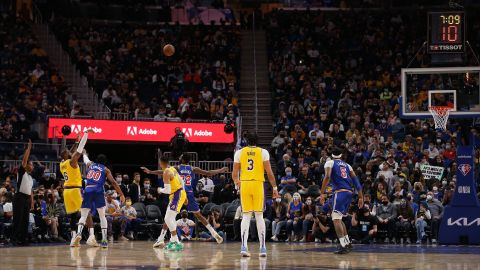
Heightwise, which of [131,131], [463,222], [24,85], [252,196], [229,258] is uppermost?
[24,85]

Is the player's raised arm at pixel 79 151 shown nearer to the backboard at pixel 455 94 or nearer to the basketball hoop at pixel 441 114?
A: the backboard at pixel 455 94

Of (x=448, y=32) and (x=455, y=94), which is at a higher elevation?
(x=448, y=32)

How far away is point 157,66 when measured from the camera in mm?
38781

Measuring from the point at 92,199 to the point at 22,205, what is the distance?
223cm

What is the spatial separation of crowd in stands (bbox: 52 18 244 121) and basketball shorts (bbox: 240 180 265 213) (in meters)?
15.9

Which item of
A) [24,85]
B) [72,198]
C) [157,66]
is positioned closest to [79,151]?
[72,198]

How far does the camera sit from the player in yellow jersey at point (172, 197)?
1906cm

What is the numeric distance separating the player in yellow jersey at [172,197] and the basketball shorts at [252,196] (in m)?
2.60

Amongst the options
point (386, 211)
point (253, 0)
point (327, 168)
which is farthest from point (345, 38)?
point (327, 168)

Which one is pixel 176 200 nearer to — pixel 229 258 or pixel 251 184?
pixel 251 184

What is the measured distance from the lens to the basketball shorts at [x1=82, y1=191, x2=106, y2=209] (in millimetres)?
20375

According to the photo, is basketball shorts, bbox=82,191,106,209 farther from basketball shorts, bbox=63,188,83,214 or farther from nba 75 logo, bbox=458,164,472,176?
nba 75 logo, bbox=458,164,472,176

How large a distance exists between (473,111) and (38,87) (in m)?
19.0

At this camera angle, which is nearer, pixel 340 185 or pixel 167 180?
pixel 340 185
